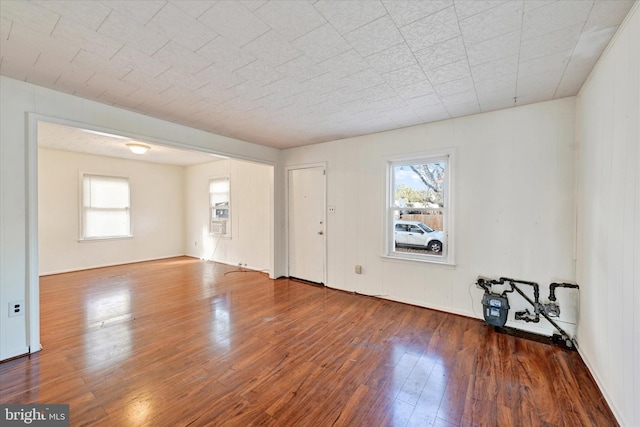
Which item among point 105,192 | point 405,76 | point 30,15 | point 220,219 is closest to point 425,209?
point 405,76

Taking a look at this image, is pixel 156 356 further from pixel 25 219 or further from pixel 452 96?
pixel 452 96

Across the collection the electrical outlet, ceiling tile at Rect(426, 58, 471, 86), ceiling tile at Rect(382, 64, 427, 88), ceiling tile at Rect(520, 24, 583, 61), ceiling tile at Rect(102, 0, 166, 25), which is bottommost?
the electrical outlet

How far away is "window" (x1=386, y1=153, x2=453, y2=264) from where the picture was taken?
3.51 meters

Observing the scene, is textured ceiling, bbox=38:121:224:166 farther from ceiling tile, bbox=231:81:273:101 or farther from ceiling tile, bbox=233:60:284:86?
ceiling tile, bbox=233:60:284:86

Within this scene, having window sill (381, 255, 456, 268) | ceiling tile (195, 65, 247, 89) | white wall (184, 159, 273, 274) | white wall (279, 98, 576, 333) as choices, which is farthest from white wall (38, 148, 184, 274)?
window sill (381, 255, 456, 268)

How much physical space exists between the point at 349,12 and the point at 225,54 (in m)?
1.00

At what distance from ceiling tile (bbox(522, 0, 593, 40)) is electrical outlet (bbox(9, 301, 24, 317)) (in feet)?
15.1

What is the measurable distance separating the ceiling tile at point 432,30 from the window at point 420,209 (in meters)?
1.87

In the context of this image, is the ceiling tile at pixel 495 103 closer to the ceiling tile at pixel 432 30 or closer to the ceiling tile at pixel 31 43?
the ceiling tile at pixel 432 30

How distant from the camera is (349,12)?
1.56 metres

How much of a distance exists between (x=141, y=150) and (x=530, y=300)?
6.20 meters

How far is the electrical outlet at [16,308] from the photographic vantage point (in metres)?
2.40

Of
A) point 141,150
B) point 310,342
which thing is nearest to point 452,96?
point 310,342

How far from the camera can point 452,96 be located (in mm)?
2734
